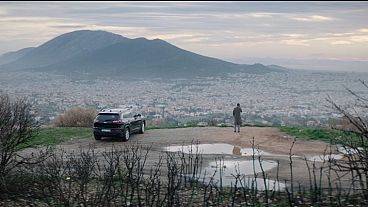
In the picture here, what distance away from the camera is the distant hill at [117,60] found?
368 feet

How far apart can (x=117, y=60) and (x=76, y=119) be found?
94937 mm

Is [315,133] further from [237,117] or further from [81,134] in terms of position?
[81,134]

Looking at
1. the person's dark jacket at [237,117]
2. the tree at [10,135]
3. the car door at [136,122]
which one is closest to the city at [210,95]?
the car door at [136,122]

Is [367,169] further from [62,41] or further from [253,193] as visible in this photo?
[62,41]

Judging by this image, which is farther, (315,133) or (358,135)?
(315,133)

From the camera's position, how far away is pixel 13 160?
44.3 ft

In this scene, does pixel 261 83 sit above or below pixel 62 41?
below

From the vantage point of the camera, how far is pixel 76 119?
33156mm

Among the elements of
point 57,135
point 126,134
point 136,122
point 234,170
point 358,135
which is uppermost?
point 358,135

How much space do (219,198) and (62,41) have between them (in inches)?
5836

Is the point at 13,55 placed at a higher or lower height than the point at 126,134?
higher

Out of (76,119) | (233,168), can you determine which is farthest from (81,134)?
(233,168)

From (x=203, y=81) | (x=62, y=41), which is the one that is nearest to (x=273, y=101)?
(x=203, y=81)

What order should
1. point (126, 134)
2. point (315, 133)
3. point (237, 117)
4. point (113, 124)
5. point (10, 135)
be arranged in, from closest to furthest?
point (10, 135), point (113, 124), point (126, 134), point (315, 133), point (237, 117)
